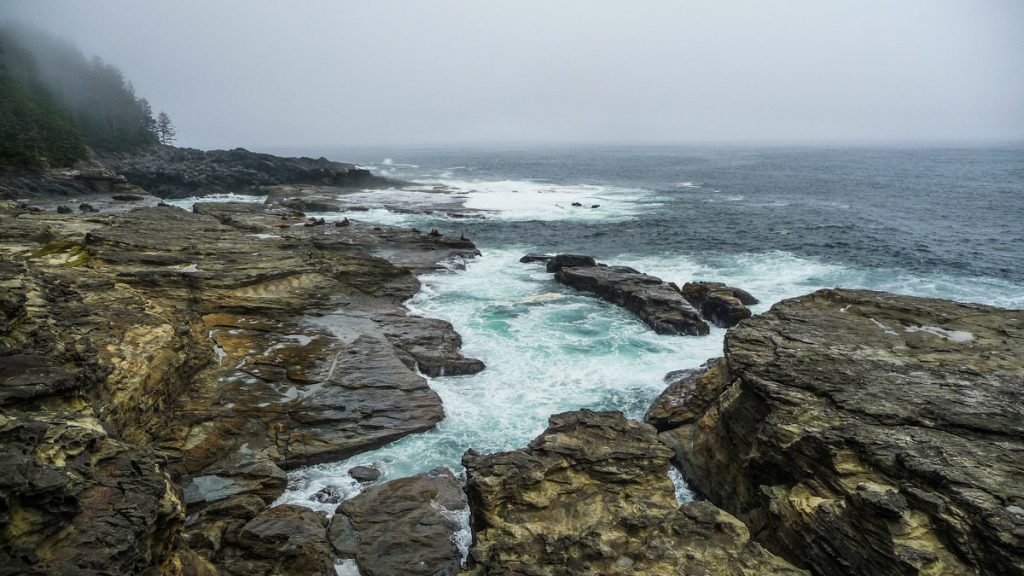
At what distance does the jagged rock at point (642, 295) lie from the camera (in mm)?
25141

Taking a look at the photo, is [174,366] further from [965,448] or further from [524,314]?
[965,448]

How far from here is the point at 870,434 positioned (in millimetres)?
10289

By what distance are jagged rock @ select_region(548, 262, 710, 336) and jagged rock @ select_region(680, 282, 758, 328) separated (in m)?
1.26

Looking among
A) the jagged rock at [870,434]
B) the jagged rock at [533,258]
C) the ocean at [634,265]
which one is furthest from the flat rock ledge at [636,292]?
the jagged rock at [870,434]

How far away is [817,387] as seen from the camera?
1216cm

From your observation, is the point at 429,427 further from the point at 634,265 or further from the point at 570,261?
the point at 634,265

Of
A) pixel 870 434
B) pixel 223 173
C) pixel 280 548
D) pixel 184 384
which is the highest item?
pixel 223 173

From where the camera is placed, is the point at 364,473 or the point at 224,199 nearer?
the point at 364,473

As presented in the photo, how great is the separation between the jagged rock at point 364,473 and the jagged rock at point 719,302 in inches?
698

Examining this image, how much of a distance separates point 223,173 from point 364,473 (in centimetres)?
7678

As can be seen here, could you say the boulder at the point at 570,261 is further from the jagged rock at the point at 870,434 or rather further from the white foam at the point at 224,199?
the white foam at the point at 224,199

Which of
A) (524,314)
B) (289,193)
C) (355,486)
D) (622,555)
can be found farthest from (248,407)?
(289,193)

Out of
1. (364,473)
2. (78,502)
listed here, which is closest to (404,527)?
(364,473)

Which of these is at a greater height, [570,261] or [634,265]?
[570,261]
